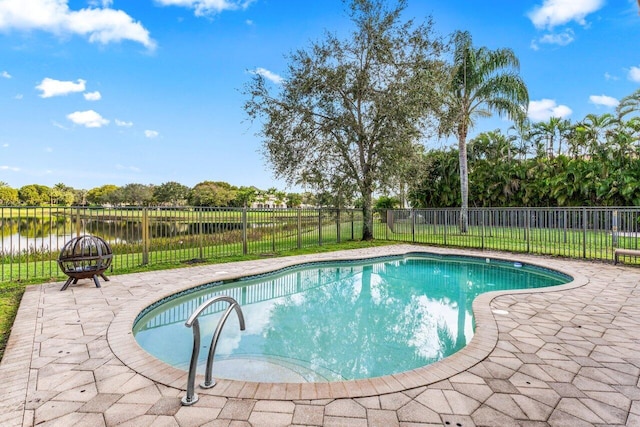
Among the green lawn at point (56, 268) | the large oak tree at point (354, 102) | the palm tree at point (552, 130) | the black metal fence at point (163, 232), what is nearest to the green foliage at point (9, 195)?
the black metal fence at point (163, 232)

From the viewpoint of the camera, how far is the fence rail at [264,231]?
7012 millimetres

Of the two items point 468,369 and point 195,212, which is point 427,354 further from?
point 195,212

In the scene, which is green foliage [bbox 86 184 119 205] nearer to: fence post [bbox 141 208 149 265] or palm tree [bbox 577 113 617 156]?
fence post [bbox 141 208 149 265]

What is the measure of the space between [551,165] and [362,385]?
72.4 ft

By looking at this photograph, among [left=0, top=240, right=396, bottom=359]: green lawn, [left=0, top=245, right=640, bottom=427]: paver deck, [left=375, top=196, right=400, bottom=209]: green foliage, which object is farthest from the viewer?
[left=375, top=196, right=400, bottom=209]: green foliage

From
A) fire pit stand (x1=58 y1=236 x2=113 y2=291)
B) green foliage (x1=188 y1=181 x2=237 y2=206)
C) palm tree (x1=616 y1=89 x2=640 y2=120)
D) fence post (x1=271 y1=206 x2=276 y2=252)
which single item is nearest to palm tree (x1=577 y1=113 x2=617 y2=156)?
palm tree (x1=616 y1=89 x2=640 y2=120)

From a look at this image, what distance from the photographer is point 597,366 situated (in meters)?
2.78

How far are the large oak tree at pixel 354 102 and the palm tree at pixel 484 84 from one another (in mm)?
3038

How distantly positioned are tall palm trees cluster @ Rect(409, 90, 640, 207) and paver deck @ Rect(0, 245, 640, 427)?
396 inches

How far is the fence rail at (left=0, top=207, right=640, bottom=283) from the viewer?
701 centimetres

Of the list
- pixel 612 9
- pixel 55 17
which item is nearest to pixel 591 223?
pixel 612 9

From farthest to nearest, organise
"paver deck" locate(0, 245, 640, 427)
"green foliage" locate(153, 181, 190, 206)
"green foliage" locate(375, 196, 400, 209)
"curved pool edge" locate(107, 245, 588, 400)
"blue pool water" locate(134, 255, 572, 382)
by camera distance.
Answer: "green foliage" locate(153, 181, 190, 206)
"green foliage" locate(375, 196, 400, 209)
"blue pool water" locate(134, 255, 572, 382)
"curved pool edge" locate(107, 245, 588, 400)
"paver deck" locate(0, 245, 640, 427)

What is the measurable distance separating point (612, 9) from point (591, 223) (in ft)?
24.8

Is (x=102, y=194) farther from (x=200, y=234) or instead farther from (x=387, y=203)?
(x=200, y=234)
